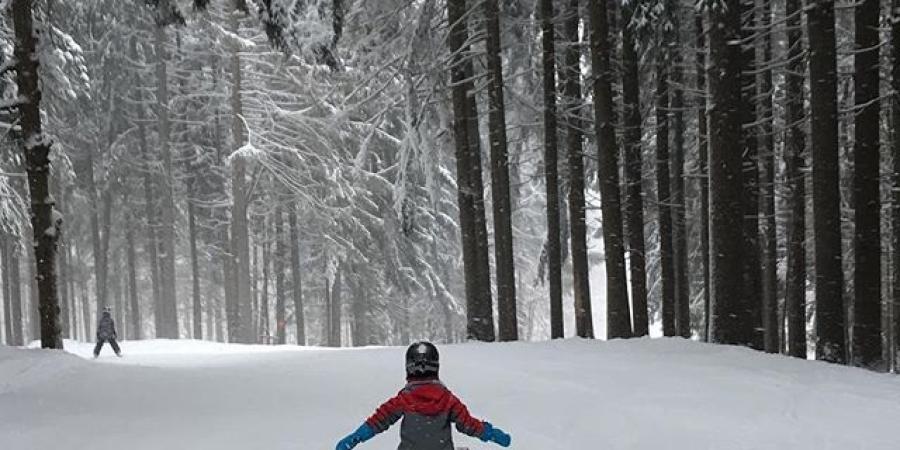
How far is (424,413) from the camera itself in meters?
4.77

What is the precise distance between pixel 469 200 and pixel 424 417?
12.1 metres

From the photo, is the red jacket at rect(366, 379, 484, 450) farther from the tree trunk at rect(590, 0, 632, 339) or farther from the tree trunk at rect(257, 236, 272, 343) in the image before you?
the tree trunk at rect(257, 236, 272, 343)

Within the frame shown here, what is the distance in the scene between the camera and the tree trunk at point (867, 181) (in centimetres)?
1209

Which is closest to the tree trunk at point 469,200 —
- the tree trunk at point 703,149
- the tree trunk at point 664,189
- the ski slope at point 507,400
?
the ski slope at point 507,400

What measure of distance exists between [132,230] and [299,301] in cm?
861

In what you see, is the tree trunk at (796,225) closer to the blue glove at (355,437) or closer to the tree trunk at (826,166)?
the tree trunk at (826,166)

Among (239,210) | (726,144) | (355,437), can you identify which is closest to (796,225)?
(726,144)

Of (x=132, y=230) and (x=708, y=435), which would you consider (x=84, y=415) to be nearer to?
(x=708, y=435)

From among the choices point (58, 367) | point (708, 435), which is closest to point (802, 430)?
point (708, 435)

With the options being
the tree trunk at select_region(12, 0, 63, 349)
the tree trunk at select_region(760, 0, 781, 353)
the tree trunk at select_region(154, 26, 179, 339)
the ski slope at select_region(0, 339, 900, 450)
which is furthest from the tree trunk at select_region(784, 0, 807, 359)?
the tree trunk at select_region(154, 26, 179, 339)

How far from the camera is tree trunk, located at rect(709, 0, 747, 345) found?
501 inches

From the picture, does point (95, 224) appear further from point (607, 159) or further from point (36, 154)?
point (607, 159)

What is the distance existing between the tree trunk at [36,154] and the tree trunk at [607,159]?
389 inches

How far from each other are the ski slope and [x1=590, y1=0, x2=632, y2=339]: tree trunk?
1681mm
